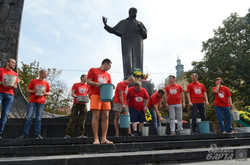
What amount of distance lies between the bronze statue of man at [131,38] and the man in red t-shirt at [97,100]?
5589 millimetres

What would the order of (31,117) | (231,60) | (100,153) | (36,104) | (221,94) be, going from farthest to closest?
(231,60) < (221,94) < (36,104) < (31,117) < (100,153)

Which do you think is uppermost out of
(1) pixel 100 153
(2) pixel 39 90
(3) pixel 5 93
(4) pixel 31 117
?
(2) pixel 39 90

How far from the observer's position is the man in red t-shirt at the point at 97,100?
375cm

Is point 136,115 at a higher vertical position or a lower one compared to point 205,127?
higher

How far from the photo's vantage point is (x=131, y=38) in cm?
997

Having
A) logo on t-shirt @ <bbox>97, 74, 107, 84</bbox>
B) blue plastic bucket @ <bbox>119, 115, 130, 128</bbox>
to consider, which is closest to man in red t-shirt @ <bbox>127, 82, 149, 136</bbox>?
blue plastic bucket @ <bbox>119, 115, 130, 128</bbox>

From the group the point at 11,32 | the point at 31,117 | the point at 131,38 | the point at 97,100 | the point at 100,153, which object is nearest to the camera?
the point at 100,153

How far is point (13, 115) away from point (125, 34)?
6.32 meters

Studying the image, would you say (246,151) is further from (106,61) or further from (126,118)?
(106,61)

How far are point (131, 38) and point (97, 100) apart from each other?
6.78 metres

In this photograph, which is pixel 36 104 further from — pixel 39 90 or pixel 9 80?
pixel 9 80

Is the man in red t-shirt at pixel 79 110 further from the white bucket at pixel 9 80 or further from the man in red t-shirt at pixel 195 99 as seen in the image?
the man in red t-shirt at pixel 195 99

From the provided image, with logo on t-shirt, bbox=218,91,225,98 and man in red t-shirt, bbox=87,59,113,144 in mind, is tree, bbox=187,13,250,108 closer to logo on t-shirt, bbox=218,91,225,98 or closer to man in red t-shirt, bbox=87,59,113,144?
logo on t-shirt, bbox=218,91,225,98

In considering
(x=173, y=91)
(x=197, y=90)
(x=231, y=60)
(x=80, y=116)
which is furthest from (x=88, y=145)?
(x=231, y=60)
